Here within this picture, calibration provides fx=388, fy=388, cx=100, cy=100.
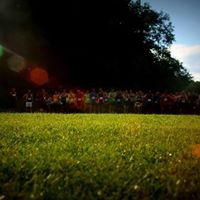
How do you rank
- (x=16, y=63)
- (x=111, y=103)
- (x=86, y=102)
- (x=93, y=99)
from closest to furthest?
1. (x=93, y=99)
2. (x=86, y=102)
3. (x=111, y=103)
4. (x=16, y=63)

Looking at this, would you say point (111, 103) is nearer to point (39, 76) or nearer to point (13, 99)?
point (13, 99)

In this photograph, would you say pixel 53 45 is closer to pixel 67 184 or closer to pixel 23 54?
pixel 23 54

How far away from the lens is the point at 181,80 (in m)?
130

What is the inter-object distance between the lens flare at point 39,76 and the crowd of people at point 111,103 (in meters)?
11.4

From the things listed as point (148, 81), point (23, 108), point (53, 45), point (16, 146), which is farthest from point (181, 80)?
point (16, 146)

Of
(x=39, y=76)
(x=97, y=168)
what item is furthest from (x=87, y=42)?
(x=97, y=168)

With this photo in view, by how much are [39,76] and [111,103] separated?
1593cm

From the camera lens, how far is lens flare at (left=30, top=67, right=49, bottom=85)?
45.2 meters

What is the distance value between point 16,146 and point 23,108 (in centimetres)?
2374

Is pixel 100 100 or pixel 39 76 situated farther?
pixel 39 76

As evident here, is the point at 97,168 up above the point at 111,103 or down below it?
below

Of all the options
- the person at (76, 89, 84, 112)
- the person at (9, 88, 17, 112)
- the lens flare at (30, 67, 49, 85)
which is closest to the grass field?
the person at (76, 89, 84, 112)

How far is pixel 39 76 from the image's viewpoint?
45.8 meters

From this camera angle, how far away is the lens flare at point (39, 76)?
45219mm
